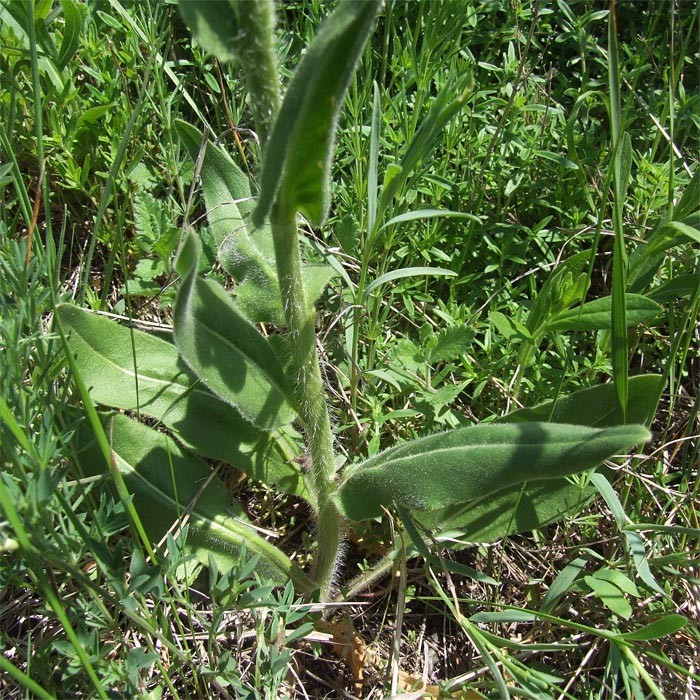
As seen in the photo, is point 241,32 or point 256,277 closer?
point 241,32

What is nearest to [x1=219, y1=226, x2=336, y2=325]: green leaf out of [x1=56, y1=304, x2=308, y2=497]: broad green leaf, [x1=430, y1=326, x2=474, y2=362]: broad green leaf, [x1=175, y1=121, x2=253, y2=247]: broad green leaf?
[x1=175, y1=121, x2=253, y2=247]: broad green leaf

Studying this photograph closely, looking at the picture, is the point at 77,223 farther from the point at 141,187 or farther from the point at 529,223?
the point at 529,223

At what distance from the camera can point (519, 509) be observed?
1999 millimetres

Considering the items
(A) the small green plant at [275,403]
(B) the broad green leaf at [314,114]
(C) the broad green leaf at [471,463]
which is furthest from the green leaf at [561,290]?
(B) the broad green leaf at [314,114]

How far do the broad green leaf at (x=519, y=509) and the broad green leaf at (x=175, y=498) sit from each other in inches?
19.5

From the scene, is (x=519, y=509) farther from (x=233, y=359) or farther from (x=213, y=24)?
(x=213, y=24)

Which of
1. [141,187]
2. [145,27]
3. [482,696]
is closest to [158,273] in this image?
[141,187]

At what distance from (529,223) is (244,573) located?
5.74ft

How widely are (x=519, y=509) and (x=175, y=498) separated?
91 centimetres

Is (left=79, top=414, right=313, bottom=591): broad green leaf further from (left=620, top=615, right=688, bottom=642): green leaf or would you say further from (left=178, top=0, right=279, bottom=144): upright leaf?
(left=178, top=0, right=279, bottom=144): upright leaf

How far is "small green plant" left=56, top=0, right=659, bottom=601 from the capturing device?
1427 mm

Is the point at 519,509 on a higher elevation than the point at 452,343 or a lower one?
lower

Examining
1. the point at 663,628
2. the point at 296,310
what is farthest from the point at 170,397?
the point at 663,628

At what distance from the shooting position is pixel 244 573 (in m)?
1.65
